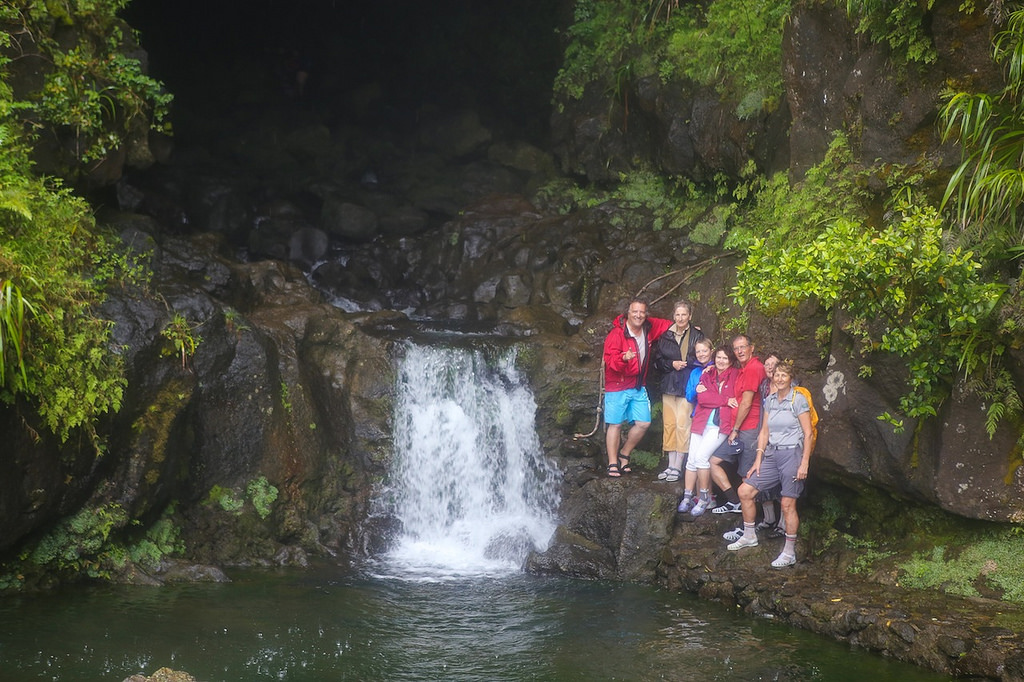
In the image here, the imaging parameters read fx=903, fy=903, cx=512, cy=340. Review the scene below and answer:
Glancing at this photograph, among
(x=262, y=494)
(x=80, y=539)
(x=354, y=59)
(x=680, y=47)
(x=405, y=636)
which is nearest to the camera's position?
(x=405, y=636)

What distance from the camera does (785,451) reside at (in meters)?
8.63

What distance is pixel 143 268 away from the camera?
10570 millimetres

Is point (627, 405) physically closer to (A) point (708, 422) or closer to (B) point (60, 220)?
(A) point (708, 422)

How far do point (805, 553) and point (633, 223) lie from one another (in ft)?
21.1

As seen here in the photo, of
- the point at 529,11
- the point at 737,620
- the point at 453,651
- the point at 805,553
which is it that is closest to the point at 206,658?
the point at 453,651

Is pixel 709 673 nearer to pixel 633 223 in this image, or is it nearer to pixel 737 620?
pixel 737 620

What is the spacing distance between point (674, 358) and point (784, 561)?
258 centimetres

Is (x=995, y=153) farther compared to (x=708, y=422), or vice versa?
(x=708, y=422)

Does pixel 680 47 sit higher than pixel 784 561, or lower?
higher

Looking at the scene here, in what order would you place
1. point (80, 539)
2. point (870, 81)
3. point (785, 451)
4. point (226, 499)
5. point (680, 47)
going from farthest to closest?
point (680, 47) < point (226, 499) < point (80, 539) < point (870, 81) < point (785, 451)

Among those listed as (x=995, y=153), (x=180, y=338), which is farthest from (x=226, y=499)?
(x=995, y=153)

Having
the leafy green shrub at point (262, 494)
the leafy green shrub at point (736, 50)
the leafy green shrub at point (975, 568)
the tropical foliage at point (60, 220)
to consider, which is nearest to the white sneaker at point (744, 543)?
the leafy green shrub at point (975, 568)

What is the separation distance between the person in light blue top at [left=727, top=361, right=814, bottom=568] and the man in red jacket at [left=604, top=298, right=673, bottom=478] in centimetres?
187

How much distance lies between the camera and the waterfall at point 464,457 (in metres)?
11.0
